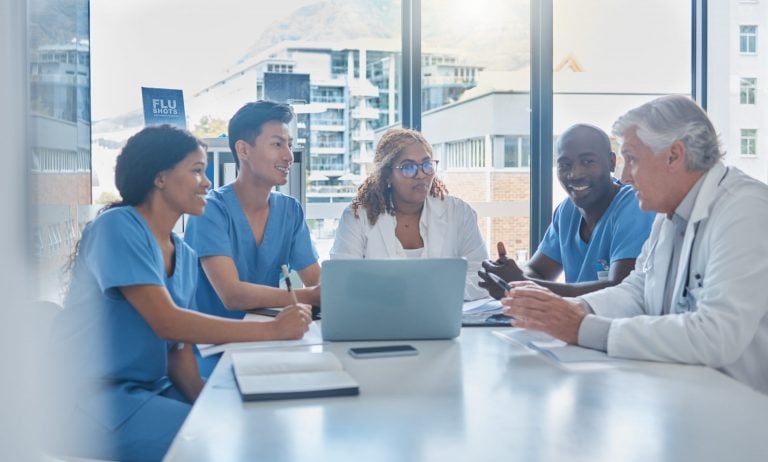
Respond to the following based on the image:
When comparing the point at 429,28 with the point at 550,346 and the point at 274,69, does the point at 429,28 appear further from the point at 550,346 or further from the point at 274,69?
the point at 550,346

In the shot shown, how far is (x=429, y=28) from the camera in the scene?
166 inches

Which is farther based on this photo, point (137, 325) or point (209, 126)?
point (209, 126)

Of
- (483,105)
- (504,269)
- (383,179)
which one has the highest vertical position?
(483,105)

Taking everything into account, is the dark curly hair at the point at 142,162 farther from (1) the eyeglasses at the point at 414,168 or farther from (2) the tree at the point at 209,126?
(2) the tree at the point at 209,126

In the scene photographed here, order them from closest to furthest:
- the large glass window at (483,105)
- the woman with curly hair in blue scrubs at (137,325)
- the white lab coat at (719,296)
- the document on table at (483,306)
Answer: the white lab coat at (719,296)
the woman with curly hair in blue scrubs at (137,325)
the document on table at (483,306)
the large glass window at (483,105)

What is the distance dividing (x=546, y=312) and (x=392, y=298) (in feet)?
1.18

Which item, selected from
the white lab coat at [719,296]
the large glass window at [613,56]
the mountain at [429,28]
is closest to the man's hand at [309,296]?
the white lab coat at [719,296]

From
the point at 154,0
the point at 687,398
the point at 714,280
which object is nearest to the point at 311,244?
the point at 714,280

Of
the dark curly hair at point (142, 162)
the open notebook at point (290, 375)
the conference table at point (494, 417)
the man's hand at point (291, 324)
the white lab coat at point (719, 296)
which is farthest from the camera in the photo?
the dark curly hair at point (142, 162)

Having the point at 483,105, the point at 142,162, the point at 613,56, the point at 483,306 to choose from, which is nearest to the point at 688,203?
the point at 483,306

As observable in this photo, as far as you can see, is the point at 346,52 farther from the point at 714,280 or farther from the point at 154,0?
the point at 714,280

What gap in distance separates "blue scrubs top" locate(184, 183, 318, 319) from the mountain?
179 centimetres

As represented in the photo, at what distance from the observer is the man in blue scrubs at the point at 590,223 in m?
2.47

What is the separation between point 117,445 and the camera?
5.25ft
